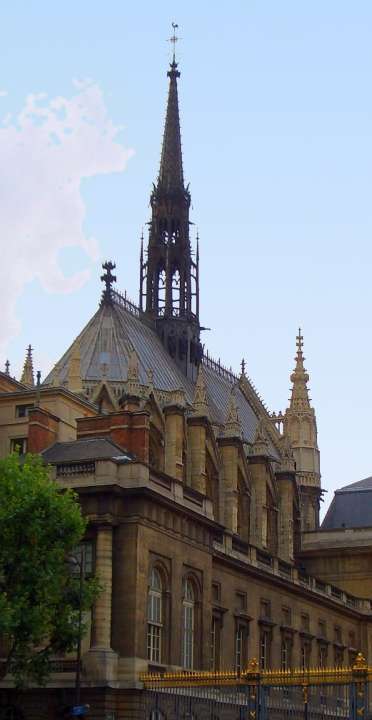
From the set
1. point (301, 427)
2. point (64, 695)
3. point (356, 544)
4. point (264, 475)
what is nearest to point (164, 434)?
point (264, 475)

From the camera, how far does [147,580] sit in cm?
4569

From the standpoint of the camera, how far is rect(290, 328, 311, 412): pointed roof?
108 metres

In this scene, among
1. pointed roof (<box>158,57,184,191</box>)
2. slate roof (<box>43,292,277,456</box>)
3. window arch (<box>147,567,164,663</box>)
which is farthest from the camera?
pointed roof (<box>158,57,184,191</box>)

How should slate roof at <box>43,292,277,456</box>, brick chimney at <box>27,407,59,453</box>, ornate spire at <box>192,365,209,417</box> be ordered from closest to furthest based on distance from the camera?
brick chimney at <box>27,407,59,453</box> → ornate spire at <box>192,365,209,417</box> → slate roof at <box>43,292,277,456</box>

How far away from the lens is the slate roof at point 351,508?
93.6 metres

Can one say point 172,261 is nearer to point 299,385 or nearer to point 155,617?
point 299,385

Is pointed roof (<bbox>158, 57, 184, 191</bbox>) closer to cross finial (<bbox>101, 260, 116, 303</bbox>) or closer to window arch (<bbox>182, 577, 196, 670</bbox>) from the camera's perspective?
cross finial (<bbox>101, 260, 116, 303</bbox>)

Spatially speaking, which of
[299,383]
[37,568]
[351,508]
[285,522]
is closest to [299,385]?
[299,383]

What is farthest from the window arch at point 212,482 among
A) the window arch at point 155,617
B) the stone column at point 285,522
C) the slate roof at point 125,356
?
the window arch at point 155,617

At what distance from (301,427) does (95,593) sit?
2654 inches

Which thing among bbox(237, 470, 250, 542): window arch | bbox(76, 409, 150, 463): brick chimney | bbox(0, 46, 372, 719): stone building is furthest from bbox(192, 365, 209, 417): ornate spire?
bbox(76, 409, 150, 463): brick chimney

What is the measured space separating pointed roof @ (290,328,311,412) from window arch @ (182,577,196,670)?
58853 mm

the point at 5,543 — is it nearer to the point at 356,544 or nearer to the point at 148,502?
the point at 148,502

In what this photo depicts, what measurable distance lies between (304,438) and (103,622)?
213 feet
